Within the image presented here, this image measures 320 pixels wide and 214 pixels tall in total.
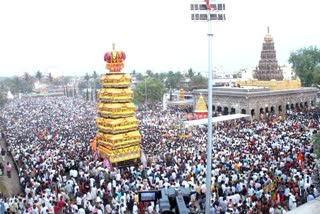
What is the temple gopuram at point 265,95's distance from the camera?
34875 millimetres

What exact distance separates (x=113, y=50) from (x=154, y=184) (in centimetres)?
877

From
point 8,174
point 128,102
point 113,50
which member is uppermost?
point 113,50

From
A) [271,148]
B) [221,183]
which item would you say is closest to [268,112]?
[271,148]

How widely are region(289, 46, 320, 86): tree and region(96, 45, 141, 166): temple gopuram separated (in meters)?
33.2

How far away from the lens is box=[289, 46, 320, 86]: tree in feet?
147

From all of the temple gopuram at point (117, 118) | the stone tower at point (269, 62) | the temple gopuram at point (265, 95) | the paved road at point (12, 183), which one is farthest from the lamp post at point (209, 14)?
the stone tower at point (269, 62)

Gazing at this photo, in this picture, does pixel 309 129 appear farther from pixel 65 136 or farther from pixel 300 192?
pixel 65 136

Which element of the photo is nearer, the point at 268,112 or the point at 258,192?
the point at 258,192

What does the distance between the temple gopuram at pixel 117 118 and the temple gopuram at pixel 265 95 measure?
18378 millimetres

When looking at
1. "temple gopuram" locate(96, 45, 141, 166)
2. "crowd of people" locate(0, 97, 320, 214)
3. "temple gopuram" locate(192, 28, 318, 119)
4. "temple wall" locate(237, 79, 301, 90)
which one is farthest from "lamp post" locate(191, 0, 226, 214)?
"temple wall" locate(237, 79, 301, 90)

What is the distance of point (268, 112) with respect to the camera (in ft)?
119

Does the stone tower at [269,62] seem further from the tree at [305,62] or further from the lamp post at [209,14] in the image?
the lamp post at [209,14]

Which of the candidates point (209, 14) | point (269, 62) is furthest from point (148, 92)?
point (209, 14)

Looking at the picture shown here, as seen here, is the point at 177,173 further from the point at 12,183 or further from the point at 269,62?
the point at 269,62
